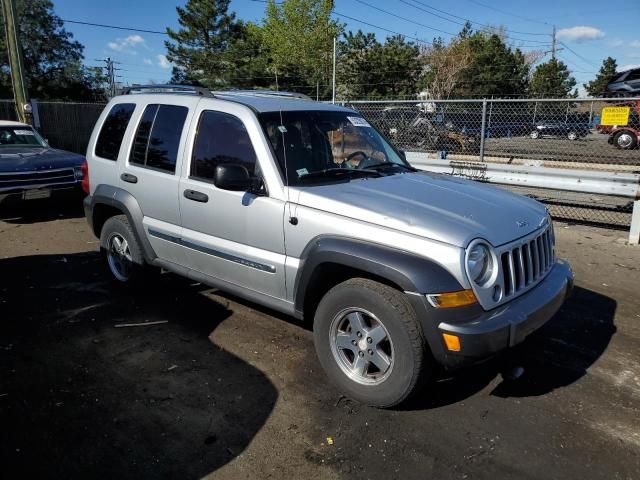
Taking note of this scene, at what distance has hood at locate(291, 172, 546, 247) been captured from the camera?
3014mm

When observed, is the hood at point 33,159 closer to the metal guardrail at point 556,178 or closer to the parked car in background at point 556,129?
the metal guardrail at point 556,178

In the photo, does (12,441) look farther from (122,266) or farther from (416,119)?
(416,119)

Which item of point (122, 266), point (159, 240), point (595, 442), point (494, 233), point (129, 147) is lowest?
point (595, 442)

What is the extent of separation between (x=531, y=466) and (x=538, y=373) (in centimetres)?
108

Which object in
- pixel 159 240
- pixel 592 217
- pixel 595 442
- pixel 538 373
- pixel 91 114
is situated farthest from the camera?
pixel 91 114

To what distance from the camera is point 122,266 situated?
17.1 feet

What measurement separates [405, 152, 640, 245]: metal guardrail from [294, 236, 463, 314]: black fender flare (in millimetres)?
5294

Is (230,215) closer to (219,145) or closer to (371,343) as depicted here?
(219,145)

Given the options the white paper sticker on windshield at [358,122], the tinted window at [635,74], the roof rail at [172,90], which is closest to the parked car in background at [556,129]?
the white paper sticker on windshield at [358,122]

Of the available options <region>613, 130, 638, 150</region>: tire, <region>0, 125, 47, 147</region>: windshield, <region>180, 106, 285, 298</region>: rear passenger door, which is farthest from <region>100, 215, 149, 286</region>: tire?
<region>613, 130, 638, 150</region>: tire

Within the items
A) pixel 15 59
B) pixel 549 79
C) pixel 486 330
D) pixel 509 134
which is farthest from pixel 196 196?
pixel 549 79

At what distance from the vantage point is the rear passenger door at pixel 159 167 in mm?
4309

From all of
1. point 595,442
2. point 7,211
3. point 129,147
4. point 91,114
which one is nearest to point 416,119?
point 129,147

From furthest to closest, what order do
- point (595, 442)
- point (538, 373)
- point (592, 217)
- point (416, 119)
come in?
point (416, 119)
point (592, 217)
point (538, 373)
point (595, 442)
